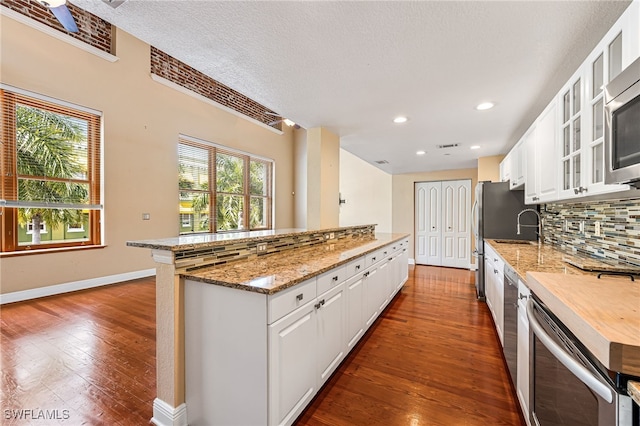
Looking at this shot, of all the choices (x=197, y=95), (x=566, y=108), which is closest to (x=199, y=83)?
(x=197, y=95)

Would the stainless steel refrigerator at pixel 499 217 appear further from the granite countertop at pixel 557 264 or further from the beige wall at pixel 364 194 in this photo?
the beige wall at pixel 364 194

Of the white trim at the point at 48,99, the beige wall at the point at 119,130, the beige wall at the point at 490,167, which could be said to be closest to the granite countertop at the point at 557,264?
the beige wall at the point at 490,167

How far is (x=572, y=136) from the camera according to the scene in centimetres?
179

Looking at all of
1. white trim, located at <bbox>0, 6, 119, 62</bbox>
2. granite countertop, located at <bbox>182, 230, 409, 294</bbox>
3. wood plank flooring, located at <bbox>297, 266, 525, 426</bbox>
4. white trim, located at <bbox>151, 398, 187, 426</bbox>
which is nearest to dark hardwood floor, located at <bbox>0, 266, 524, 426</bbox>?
wood plank flooring, located at <bbox>297, 266, 525, 426</bbox>

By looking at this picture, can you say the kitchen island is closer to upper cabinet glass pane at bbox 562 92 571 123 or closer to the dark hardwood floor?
the dark hardwood floor

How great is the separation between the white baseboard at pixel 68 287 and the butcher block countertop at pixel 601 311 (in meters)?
5.48

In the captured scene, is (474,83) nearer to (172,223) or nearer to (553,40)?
(553,40)

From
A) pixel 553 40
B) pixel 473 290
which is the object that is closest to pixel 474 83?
pixel 553 40

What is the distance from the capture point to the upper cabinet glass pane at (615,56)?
1.29 metres

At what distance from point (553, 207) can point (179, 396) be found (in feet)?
12.5

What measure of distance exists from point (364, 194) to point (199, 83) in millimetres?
4951

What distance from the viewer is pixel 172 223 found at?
17.7ft

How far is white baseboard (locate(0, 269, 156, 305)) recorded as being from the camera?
3.50m

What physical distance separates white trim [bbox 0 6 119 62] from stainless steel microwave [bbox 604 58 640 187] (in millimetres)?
5999
